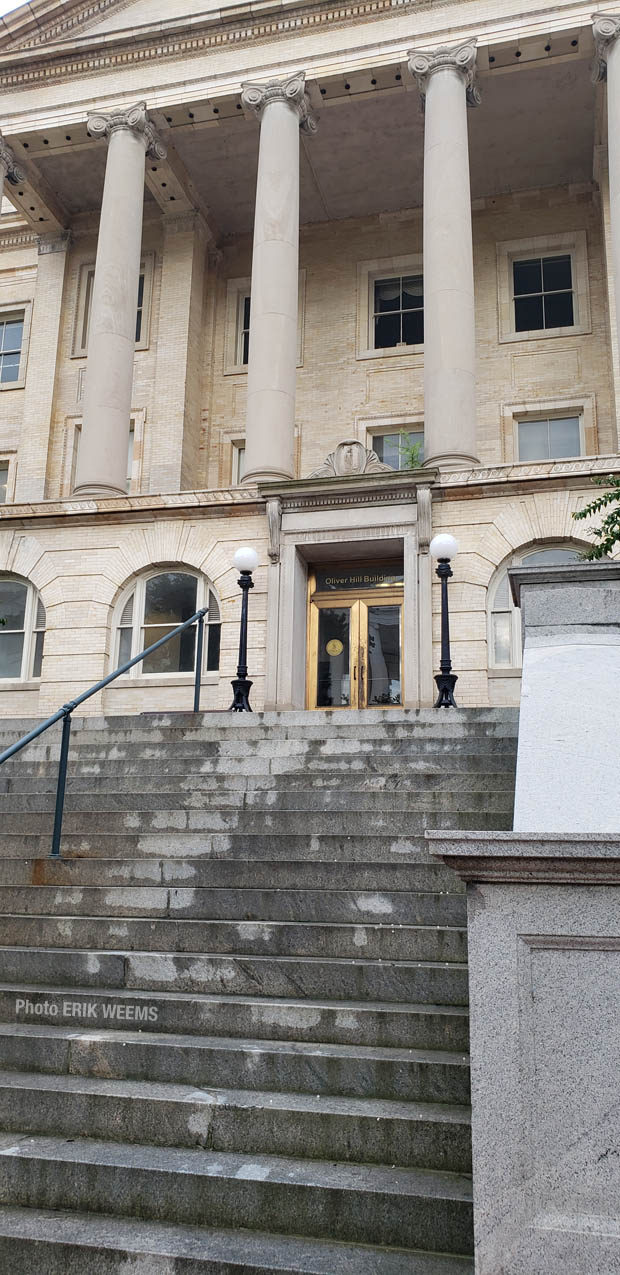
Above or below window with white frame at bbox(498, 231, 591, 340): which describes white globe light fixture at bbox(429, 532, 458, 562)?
below

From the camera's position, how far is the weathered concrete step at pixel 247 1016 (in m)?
5.03

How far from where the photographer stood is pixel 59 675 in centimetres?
1788

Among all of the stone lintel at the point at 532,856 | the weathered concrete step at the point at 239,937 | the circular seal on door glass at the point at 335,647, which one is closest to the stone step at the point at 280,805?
the weathered concrete step at the point at 239,937

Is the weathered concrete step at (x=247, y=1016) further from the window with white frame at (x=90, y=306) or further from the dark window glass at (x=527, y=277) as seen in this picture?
the dark window glass at (x=527, y=277)

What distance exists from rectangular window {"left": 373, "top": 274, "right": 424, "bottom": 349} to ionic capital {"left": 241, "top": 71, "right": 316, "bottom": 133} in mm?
4554

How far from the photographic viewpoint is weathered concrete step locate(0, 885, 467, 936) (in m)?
6.06

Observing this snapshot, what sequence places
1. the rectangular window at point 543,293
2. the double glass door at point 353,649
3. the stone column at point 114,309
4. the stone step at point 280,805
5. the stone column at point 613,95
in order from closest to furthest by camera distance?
the stone step at point 280,805, the stone column at point 613,95, the double glass door at point 353,649, the stone column at point 114,309, the rectangular window at point 543,293

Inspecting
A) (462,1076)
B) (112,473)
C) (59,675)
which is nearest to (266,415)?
(112,473)

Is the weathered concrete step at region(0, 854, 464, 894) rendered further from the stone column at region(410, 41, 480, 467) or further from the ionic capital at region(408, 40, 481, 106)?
the ionic capital at region(408, 40, 481, 106)

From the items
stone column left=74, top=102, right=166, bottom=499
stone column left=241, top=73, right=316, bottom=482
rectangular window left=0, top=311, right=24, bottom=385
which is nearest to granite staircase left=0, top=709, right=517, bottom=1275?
stone column left=241, top=73, right=316, bottom=482

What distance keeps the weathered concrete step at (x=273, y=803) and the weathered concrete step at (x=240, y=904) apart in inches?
44.6

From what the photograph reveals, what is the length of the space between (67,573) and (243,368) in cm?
894

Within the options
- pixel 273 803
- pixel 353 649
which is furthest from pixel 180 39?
pixel 273 803

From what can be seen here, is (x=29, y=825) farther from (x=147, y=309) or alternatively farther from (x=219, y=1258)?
(x=147, y=309)
